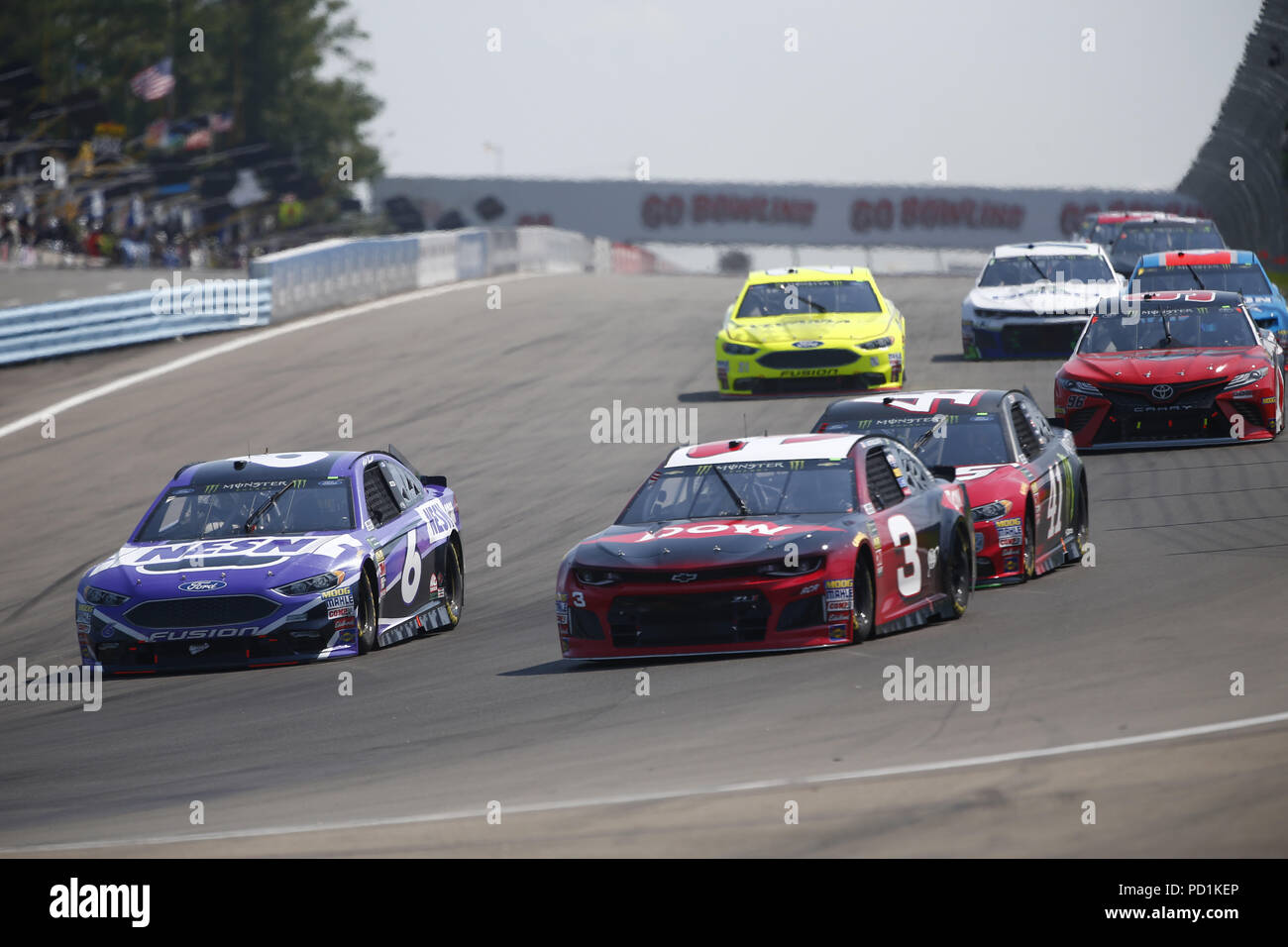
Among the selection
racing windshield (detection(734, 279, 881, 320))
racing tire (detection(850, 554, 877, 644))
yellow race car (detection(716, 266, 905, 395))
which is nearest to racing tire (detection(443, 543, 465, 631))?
racing tire (detection(850, 554, 877, 644))

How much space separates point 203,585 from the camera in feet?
42.0

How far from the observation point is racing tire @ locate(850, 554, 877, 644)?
11.4 meters

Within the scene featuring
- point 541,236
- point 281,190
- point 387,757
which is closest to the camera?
point 387,757

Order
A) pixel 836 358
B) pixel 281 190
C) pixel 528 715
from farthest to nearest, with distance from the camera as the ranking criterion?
pixel 281 190, pixel 836 358, pixel 528 715

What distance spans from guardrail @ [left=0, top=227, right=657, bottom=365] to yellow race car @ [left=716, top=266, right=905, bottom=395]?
11.0 m

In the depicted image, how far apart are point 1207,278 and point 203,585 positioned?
1712cm

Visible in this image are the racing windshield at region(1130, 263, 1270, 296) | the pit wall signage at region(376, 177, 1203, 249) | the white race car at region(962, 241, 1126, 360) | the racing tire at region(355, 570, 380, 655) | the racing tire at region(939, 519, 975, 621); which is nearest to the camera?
the racing tire at region(939, 519, 975, 621)

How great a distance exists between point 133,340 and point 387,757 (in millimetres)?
24092

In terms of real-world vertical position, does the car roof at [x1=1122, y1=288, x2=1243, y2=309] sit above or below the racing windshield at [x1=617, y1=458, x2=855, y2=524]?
above

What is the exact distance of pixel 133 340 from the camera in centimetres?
3216

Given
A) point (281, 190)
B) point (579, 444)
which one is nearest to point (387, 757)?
point (579, 444)

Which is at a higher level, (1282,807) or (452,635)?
(1282,807)

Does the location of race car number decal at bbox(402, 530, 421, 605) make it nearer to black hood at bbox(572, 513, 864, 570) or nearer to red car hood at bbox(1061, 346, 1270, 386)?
black hood at bbox(572, 513, 864, 570)

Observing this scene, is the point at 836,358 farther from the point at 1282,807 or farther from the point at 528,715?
the point at 1282,807
